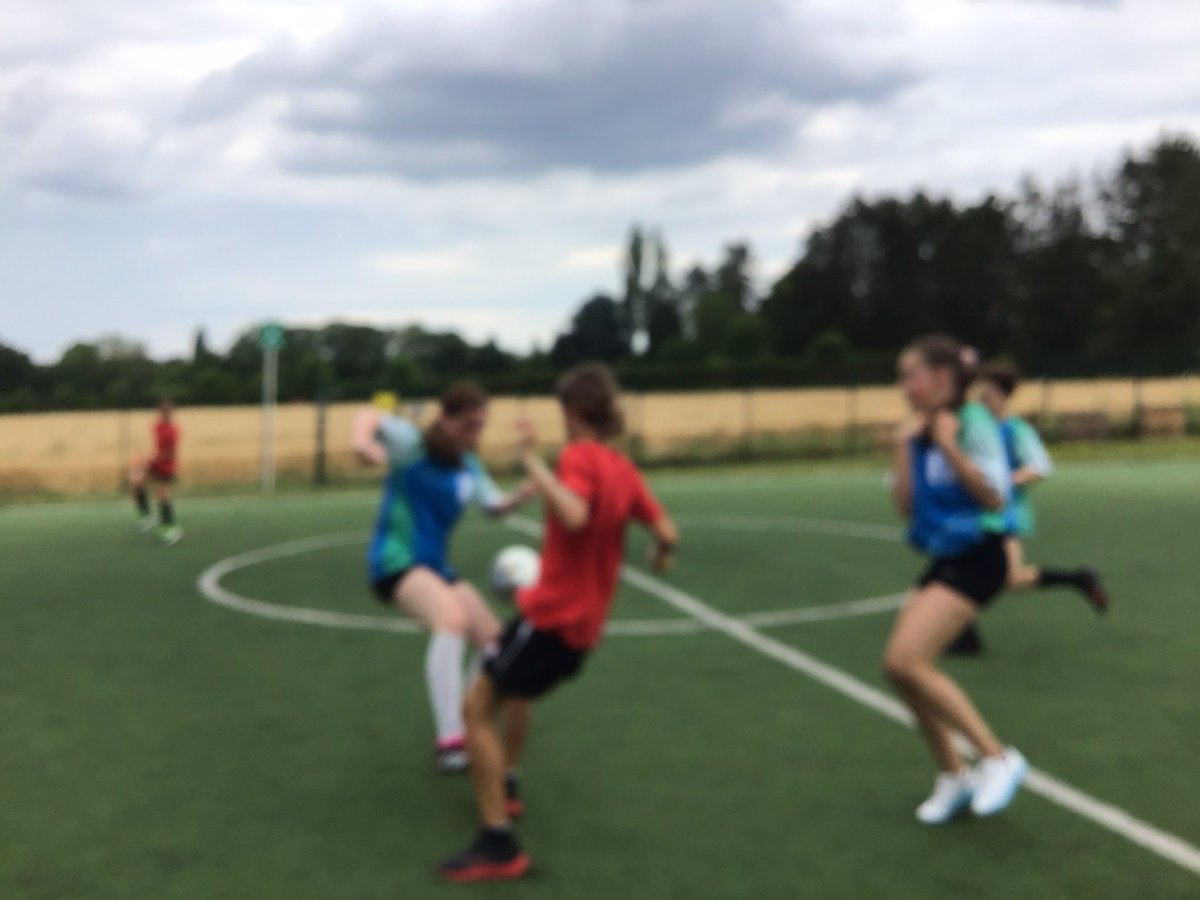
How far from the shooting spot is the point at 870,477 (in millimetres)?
23125

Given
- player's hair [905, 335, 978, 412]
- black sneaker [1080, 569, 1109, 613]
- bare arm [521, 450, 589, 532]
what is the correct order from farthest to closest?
black sneaker [1080, 569, 1109, 613]
player's hair [905, 335, 978, 412]
bare arm [521, 450, 589, 532]

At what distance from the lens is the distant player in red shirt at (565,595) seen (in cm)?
438

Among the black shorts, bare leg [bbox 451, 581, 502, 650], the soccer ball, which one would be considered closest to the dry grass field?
bare leg [bbox 451, 581, 502, 650]

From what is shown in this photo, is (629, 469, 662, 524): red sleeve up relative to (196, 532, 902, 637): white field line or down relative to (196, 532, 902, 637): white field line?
Answer: up

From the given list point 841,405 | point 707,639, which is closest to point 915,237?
point 841,405

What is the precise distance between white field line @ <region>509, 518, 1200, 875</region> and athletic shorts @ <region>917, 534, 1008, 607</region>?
1.14 metres

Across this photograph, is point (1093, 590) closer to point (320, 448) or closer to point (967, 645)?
point (967, 645)

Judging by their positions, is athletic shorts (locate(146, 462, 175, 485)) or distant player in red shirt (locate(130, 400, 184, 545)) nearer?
distant player in red shirt (locate(130, 400, 184, 545))

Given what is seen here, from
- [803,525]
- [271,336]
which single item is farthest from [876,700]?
[271,336]

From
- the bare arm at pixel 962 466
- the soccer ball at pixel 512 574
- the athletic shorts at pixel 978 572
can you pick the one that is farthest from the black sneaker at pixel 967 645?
the soccer ball at pixel 512 574

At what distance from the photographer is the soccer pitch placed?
15.5 ft

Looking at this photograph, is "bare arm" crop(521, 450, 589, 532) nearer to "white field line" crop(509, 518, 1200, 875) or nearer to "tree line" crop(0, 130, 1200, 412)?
"white field line" crop(509, 518, 1200, 875)

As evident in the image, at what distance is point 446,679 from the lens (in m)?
5.95

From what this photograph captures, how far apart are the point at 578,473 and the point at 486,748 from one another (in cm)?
122
